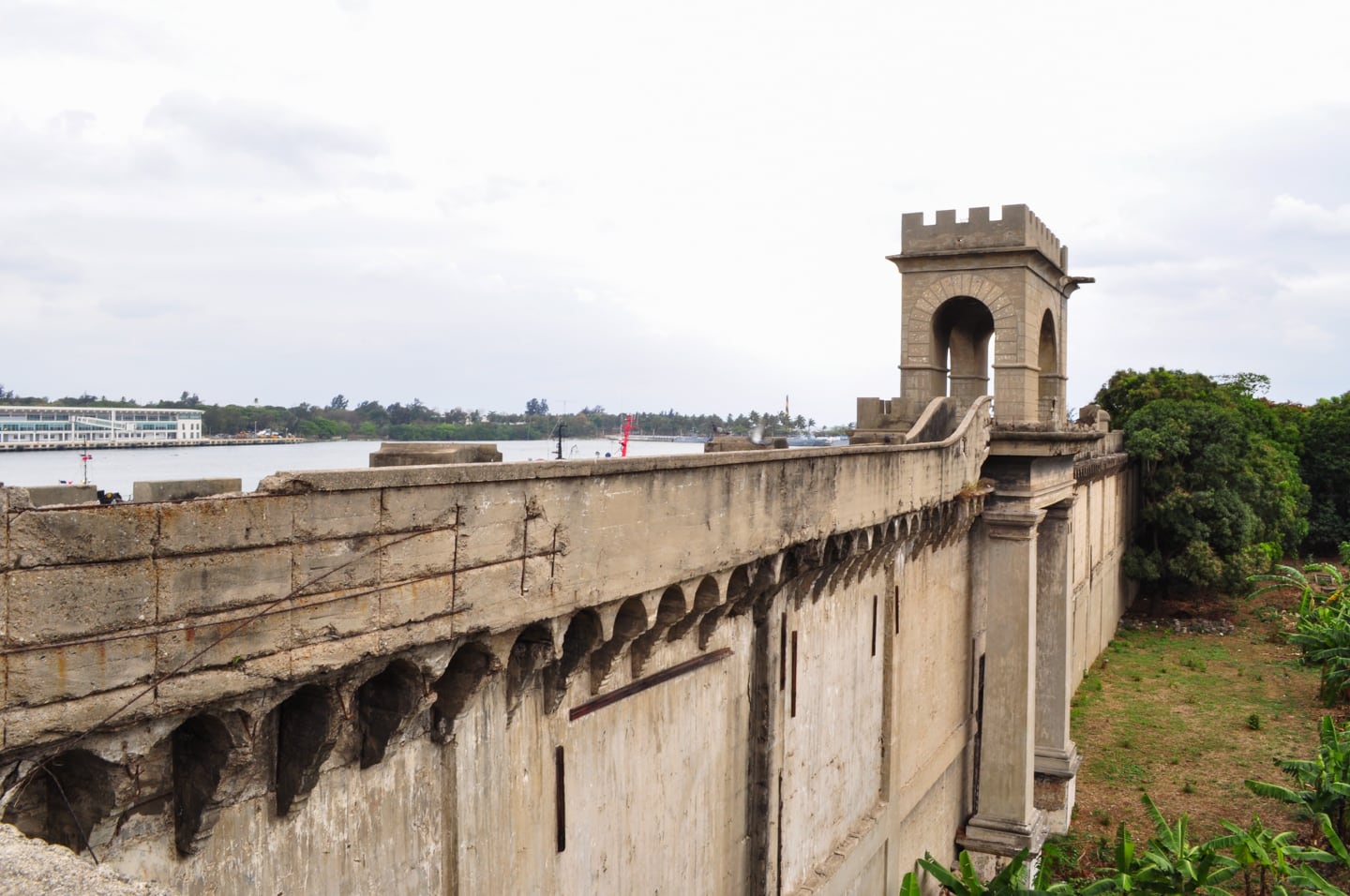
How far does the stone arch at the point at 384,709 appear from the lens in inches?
247

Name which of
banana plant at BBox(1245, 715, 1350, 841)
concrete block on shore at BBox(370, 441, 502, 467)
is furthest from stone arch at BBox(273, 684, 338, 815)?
banana plant at BBox(1245, 715, 1350, 841)

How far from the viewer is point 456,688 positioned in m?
6.85

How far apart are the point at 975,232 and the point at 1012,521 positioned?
5.65 metres

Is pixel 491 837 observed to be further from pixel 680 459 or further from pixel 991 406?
Answer: pixel 991 406

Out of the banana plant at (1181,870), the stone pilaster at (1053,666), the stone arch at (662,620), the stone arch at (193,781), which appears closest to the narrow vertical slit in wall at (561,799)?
the stone arch at (662,620)

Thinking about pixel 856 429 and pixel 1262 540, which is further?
pixel 1262 540

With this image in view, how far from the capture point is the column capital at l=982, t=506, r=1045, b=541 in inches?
764

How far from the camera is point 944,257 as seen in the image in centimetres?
2020

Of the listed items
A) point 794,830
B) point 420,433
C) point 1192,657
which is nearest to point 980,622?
point 794,830

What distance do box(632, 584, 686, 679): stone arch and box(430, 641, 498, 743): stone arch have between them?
2.37 meters

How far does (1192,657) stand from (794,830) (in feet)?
107

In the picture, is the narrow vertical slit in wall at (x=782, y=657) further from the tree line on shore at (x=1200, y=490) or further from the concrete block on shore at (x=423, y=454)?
the tree line on shore at (x=1200, y=490)

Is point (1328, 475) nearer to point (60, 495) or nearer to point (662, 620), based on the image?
point (662, 620)

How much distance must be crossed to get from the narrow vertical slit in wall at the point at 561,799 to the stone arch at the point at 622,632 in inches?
25.7
